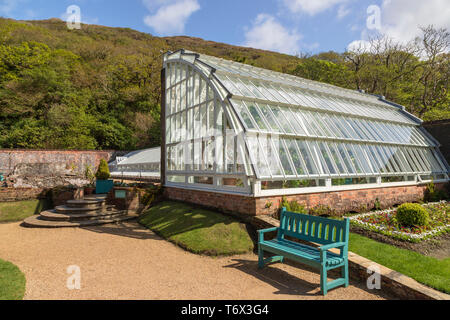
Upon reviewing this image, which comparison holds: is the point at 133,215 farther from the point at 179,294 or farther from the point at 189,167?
the point at 179,294

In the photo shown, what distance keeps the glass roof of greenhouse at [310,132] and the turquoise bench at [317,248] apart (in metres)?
2.01

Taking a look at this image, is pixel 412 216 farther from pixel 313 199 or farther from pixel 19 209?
pixel 19 209

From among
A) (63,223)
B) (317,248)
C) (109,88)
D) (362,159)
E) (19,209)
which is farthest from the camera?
(109,88)

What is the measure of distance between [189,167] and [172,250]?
14.1ft

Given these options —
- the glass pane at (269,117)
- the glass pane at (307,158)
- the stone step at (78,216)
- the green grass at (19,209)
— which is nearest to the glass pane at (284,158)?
the glass pane at (269,117)

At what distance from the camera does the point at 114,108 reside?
33.0 m

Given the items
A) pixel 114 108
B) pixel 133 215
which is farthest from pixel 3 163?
pixel 133 215

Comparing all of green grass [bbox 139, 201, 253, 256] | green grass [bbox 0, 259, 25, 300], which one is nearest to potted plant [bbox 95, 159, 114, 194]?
green grass [bbox 139, 201, 253, 256]

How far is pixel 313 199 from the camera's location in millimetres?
8125

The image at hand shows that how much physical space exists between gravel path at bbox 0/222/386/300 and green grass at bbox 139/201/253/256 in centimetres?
24

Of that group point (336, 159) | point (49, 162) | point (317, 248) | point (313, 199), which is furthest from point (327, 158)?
point (49, 162)

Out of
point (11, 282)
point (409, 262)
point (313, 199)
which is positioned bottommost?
point (11, 282)

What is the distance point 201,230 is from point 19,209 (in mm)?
9445

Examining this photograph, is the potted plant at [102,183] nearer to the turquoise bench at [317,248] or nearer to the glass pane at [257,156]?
the glass pane at [257,156]
